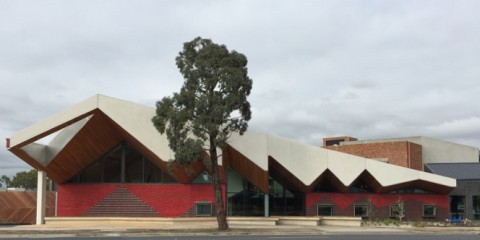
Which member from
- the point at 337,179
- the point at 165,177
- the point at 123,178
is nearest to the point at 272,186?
the point at 337,179

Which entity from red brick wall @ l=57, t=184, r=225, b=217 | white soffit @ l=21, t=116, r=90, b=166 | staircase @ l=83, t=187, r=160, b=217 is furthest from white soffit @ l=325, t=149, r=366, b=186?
white soffit @ l=21, t=116, r=90, b=166

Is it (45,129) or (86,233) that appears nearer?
(86,233)

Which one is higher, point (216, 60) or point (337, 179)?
point (216, 60)

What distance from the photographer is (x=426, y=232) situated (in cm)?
3105

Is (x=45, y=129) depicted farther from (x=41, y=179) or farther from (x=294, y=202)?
(x=294, y=202)

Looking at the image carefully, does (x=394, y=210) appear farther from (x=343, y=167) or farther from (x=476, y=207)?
(x=476, y=207)

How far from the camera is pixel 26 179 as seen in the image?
101500 millimetres

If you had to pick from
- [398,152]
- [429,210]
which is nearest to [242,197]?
[429,210]

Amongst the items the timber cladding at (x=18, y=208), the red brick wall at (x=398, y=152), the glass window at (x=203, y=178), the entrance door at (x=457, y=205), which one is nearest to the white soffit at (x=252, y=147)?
the glass window at (x=203, y=178)

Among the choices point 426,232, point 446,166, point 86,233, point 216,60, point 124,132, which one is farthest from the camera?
point 446,166

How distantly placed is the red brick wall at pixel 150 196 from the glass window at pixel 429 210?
1839cm

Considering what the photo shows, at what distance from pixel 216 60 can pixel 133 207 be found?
1379 cm

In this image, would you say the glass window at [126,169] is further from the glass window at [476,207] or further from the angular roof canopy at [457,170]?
the glass window at [476,207]

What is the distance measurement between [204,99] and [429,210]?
24.9 metres
